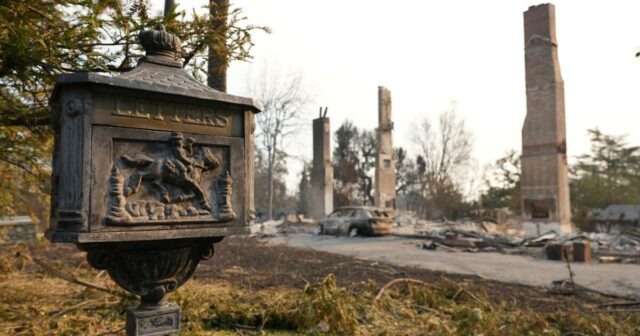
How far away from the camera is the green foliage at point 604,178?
105 feet

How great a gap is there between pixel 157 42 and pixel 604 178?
4127 cm

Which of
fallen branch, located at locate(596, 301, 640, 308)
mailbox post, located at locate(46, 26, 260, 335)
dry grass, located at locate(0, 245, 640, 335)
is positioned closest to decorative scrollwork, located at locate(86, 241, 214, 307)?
mailbox post, located at locate(46, 26, 260, 335)

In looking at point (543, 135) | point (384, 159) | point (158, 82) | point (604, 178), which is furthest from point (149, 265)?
point (604, 178)

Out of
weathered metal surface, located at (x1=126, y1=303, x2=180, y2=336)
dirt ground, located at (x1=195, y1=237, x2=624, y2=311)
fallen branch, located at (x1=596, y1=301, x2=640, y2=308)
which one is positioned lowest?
dirt ground, located at (x1=195, y1=237, x2=624, y2=311)

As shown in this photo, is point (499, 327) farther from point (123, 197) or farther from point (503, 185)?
point (503, 185)

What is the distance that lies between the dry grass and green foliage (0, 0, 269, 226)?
63.8 inches

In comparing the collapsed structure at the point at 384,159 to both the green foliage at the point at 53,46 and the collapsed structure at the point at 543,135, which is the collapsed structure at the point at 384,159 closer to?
the collapsed structure at the point at 543,135

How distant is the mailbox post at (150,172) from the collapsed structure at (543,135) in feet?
67.0

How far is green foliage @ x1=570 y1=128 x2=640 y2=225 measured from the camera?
32.0 metres

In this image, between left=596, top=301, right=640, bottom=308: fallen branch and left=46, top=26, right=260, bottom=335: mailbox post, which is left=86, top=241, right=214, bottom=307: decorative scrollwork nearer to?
left=46, top=26, right=260, bottom=335: mailbox post

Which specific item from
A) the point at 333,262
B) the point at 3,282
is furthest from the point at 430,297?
the point at 3,282

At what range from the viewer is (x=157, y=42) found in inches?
115

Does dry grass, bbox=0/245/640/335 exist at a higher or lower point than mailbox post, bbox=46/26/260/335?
lower

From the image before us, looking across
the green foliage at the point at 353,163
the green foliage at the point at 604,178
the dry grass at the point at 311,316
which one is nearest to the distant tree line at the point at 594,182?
the green foliage at the point at 604,178
